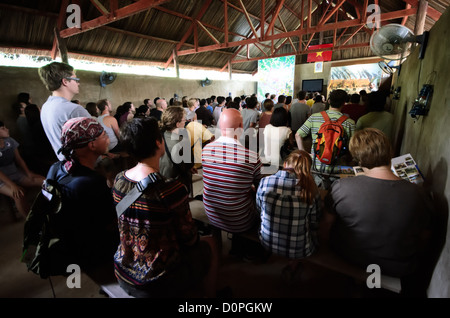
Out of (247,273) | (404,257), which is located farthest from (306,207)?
(247,273)

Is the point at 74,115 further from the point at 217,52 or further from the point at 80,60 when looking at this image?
the point at 217,52

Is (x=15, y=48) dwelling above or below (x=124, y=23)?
below

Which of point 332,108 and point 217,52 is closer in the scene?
point 332,108

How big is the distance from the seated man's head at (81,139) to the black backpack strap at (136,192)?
21.3 inches

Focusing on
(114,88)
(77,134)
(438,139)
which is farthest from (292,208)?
(114,88)

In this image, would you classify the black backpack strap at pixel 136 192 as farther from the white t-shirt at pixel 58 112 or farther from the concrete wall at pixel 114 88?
the concrete wall at pixel 114 88

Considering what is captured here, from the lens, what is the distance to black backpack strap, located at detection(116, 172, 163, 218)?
112cm

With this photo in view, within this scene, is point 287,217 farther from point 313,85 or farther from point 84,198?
point 313,85

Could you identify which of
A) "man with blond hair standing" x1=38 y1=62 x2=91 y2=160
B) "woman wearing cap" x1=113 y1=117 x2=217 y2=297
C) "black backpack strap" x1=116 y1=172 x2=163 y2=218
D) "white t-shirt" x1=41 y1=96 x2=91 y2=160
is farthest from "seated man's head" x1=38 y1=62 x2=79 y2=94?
"black backpack strap" x1=116 y1=172 x2=163 y2=218

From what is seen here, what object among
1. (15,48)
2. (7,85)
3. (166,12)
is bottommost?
(7,85)

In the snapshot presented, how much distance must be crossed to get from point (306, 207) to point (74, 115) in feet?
7.17

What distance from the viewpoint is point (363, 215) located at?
134 cm

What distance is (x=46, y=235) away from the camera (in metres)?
1.33

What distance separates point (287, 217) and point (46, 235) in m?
1.49
